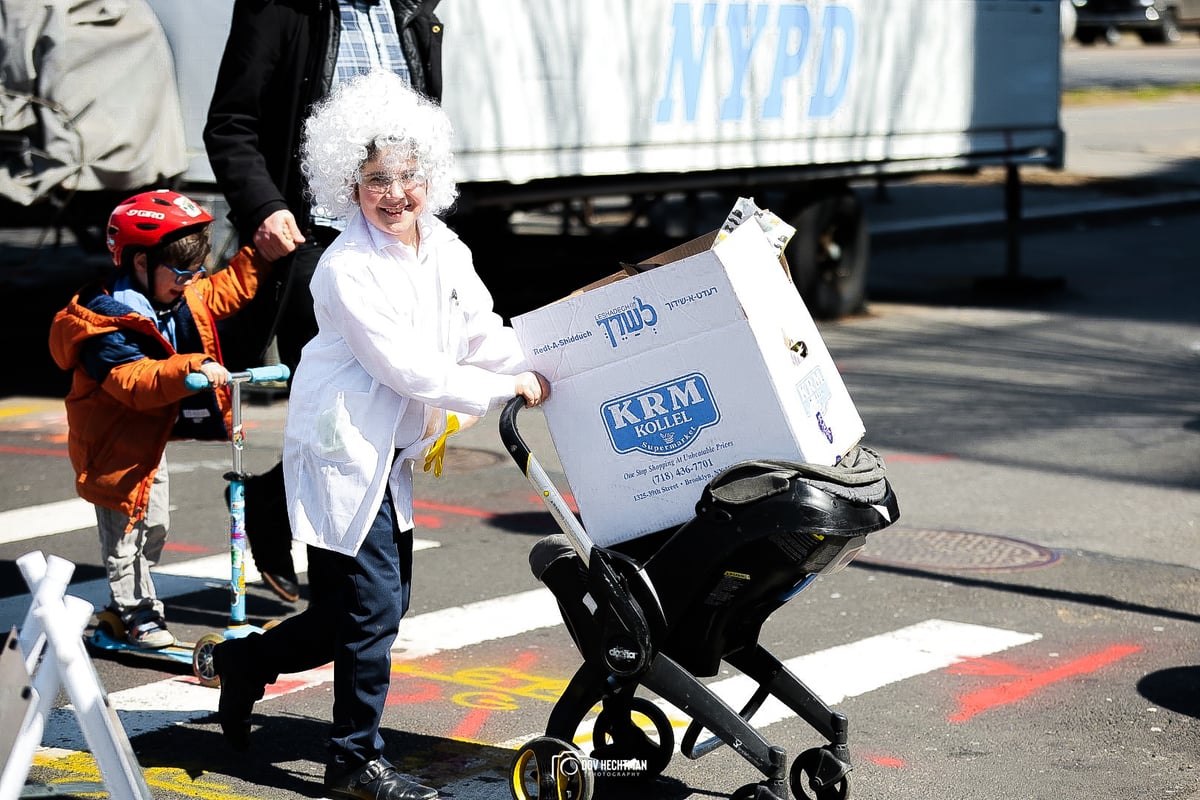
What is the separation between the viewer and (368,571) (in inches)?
165

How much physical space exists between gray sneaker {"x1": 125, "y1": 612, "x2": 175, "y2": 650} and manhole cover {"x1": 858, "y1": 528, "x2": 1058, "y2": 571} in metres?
2.91

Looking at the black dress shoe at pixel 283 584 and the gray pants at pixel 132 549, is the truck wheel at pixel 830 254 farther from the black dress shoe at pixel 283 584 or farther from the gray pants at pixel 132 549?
the gray pants at pixel 132 549

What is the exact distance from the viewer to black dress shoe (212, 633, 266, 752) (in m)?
4.48

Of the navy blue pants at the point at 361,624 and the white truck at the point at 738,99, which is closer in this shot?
the navy blue pants at the point at 361,624

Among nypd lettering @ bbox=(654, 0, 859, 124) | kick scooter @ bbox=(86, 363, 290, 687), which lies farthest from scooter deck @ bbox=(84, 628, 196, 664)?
nypd lettering @ bbox=(654, 0, 859, 124)

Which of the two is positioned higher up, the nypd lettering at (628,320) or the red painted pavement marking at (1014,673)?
the nypd lettering at (628,320)

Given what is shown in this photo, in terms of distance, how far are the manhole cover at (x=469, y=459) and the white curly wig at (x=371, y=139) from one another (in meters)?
4.28

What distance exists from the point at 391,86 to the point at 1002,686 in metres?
2.78

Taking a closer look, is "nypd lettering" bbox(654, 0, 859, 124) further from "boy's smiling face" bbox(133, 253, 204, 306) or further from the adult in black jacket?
"boy's smiling face" bbox(133, 253, 204, 306)

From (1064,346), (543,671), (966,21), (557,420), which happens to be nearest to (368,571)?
(557,420)

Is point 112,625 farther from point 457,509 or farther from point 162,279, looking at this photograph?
point 457,509

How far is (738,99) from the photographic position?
11969 mm

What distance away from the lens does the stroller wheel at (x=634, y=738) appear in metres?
4.45

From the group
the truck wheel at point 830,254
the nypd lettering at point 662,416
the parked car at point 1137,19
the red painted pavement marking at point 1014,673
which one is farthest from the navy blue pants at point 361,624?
the parked car at point 1137,19
